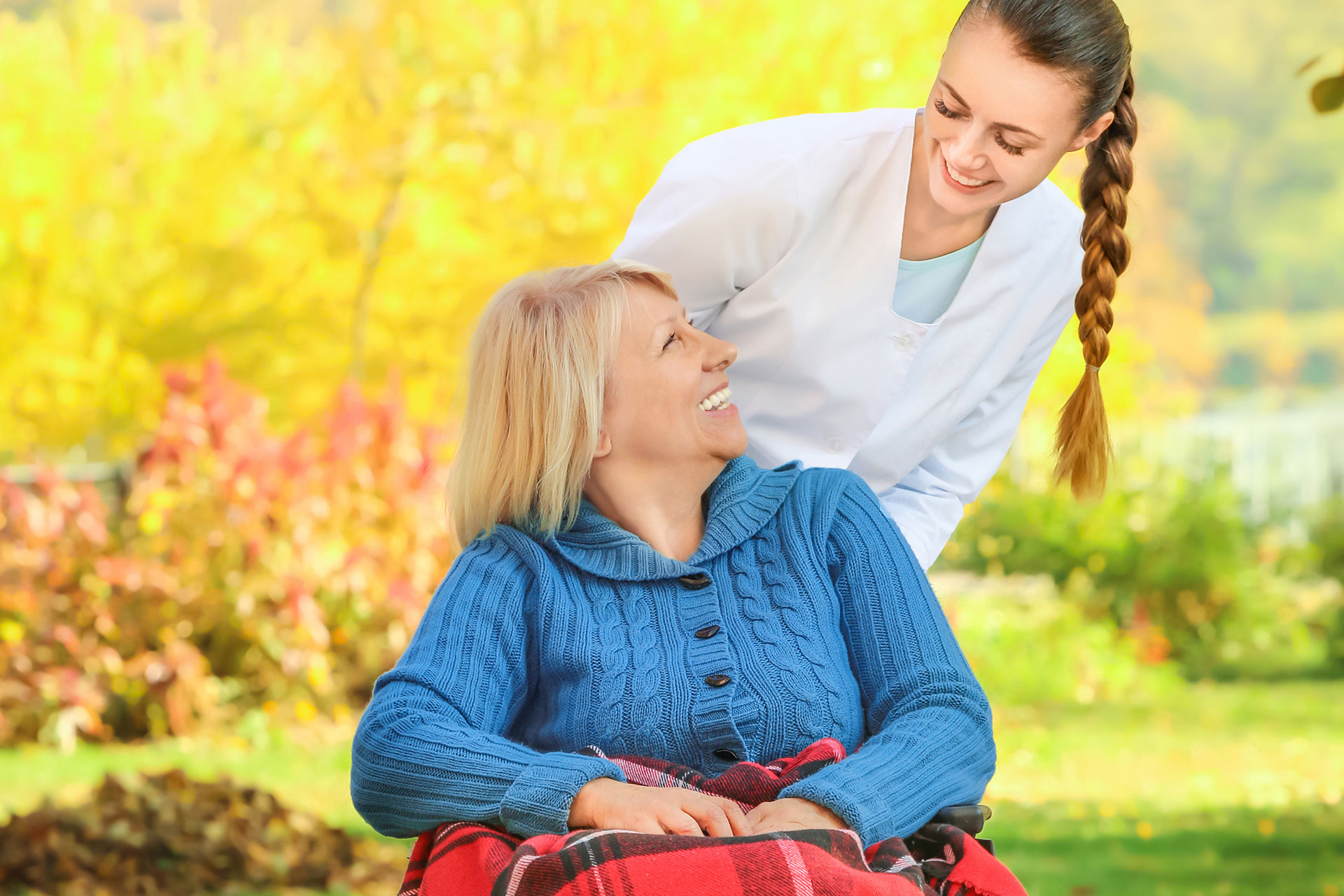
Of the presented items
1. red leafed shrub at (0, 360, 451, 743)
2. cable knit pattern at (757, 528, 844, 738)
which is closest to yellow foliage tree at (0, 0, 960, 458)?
red leafed shrub at (0, 360, 451, 743)

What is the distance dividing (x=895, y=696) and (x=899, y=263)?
0.79m

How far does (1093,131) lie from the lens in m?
2.05

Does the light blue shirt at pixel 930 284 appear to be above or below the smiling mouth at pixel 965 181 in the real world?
below

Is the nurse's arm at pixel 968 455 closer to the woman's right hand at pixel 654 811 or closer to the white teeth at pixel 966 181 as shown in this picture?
the white teeth at pixel 966 181

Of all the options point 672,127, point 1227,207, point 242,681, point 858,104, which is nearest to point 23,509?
point 242,681

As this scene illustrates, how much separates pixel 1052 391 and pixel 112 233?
14.8 ft

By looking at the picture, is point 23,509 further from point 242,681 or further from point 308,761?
point 308,761

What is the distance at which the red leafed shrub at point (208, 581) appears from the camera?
4980mm

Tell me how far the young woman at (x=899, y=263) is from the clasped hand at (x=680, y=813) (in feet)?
2.59

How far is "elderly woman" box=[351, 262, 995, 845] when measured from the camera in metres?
1.62

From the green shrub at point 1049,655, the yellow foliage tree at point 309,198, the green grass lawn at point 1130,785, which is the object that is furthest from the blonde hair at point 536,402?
the green shrub at point 1049,655

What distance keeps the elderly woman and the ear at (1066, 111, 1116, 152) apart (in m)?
0.61

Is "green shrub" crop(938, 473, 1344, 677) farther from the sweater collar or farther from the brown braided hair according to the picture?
the sweater collar

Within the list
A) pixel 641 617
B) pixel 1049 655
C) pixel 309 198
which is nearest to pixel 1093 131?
pixel 641 617
